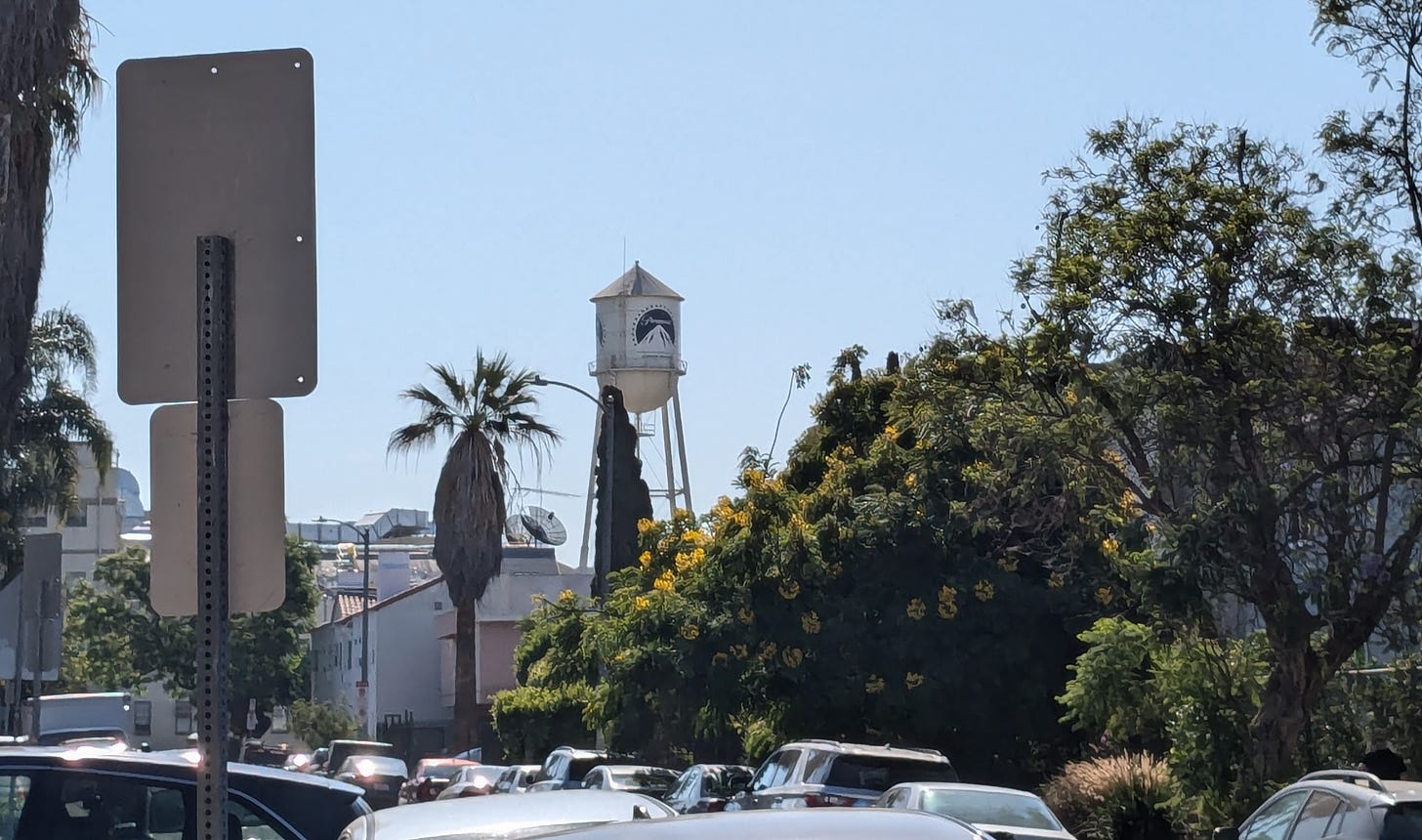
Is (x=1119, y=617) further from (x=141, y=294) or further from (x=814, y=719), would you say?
(x=141, y=294)

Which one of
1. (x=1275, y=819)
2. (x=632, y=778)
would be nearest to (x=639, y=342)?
(x=632, y=778)

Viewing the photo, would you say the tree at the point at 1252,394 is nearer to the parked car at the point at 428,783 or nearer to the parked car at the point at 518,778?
the parked car at the point at 518,778

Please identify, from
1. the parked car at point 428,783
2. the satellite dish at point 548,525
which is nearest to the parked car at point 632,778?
the parked car at point 428,783

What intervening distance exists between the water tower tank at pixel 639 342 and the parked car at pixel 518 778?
32450 mm

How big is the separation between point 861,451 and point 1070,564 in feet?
30.6

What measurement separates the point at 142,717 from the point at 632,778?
227 feet

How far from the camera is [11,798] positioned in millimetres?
7984

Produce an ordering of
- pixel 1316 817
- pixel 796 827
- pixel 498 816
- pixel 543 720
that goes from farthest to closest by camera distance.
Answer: pixel 543 720, pixel 1316 817, pixel 498 816, pixel 796 827

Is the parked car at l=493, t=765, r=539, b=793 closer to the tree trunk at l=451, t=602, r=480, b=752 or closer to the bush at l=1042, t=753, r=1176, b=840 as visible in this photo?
the bush at l=1042, t=753, r=1176, b=840

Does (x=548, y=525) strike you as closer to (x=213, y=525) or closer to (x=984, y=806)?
(x=984, y=806)

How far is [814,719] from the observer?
2798 centimetres

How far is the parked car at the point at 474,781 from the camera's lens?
2958 centimetres

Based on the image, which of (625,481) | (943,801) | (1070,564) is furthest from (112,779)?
(625,481)

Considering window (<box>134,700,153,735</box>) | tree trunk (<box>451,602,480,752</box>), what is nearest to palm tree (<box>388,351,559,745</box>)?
tree trunk (<box>451,602,480,752</box>)
